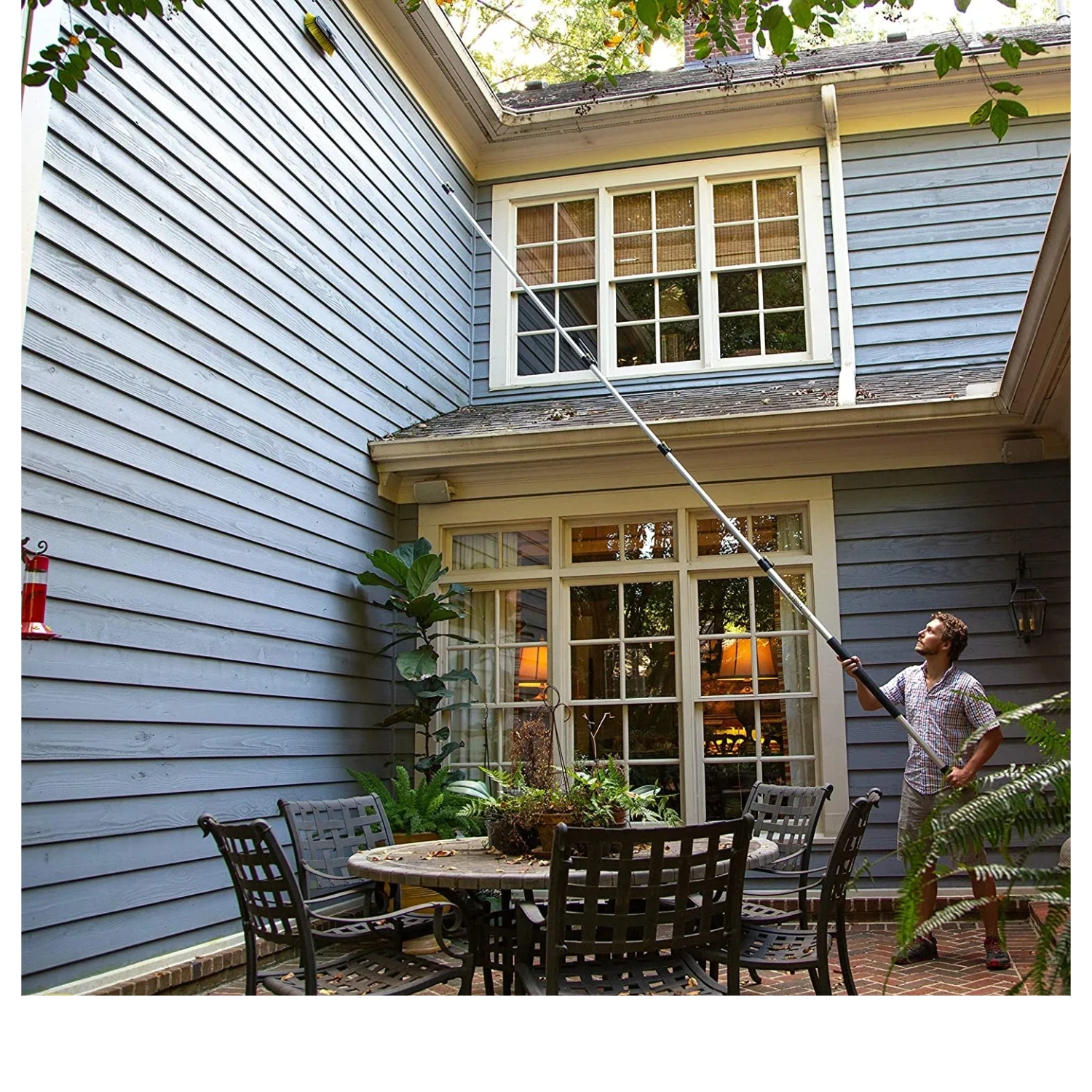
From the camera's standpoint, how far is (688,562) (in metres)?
5.93

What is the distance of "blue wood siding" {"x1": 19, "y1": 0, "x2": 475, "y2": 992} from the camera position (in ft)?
11.4

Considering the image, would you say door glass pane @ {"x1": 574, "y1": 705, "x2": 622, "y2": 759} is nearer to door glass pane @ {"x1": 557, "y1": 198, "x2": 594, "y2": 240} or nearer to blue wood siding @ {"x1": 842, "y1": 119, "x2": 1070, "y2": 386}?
blue wood siding @ {"x1": 842, "y1": 119, "x2": 1070, "y2": 386}

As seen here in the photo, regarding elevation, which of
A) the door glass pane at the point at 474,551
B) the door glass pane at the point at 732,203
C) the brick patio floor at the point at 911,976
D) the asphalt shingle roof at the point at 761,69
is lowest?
the brick patio floor at the point at 911,976

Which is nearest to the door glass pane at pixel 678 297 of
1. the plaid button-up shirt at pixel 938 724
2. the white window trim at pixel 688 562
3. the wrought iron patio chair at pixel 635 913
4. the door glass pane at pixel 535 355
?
the door glass pane at pixel 535 355

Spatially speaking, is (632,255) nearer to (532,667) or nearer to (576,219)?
(576,219)

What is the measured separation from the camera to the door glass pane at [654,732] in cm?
585

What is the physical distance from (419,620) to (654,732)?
4.81 feet

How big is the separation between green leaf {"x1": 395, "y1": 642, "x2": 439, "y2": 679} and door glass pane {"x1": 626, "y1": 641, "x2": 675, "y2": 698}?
1143 millimetres

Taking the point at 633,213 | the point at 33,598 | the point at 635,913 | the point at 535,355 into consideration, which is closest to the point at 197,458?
the point at 33,598

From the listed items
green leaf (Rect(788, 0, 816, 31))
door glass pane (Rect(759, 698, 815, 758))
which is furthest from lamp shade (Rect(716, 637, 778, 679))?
green leaf (Rect(788, 0, 816, 31))

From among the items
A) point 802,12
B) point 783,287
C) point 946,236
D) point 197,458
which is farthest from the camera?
point 783,287

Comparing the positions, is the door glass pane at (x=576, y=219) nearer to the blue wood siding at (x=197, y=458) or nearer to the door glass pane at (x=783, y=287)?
the door glass pane at (x=783, y=287)

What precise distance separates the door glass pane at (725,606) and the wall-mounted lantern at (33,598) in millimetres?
3673
